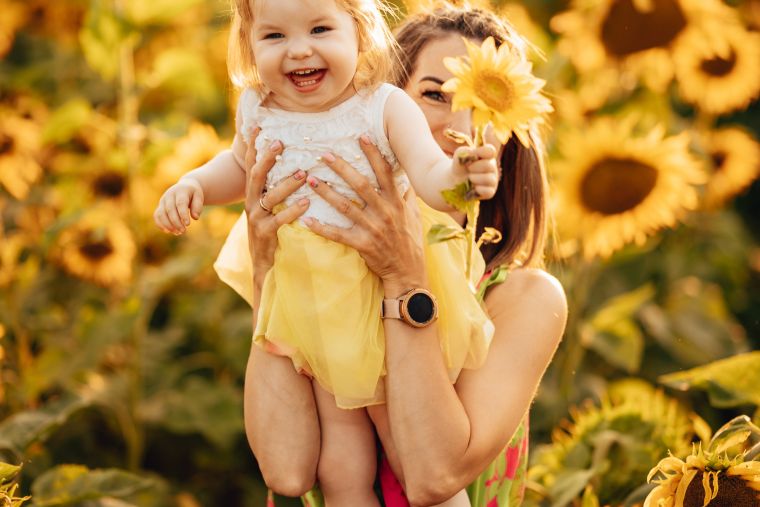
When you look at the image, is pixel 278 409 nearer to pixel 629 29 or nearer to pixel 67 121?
pixel 67 121

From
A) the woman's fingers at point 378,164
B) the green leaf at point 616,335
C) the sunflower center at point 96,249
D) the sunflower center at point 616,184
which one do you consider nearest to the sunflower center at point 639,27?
the sunflower center at point 616,184

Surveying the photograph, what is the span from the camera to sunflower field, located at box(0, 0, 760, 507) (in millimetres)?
2361

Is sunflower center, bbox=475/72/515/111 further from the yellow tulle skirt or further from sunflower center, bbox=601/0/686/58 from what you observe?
sunflower center, bbox=601/0/686/58

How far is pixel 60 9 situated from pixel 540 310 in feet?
8.78

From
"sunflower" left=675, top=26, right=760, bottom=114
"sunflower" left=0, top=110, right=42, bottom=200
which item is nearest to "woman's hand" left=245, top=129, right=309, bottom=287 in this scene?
"sunflower" left=0, top=110, right=42, bottom=200

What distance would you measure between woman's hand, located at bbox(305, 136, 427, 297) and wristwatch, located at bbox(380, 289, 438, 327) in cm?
1

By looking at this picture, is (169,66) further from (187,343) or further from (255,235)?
(255,235)

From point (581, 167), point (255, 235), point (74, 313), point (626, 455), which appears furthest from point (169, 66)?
point (626, 455)

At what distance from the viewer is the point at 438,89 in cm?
157

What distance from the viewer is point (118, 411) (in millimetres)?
2516

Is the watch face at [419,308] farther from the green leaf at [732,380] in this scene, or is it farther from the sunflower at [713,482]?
the green leaf at [732,380]

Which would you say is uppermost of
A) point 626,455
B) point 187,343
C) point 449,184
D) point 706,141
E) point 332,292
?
point 449,184

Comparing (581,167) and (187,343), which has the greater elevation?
(581,167)

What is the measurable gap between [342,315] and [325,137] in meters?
0.24
